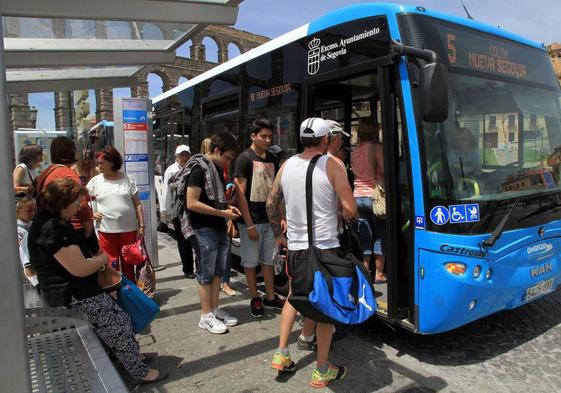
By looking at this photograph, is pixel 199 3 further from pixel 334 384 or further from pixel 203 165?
pixel 334 384

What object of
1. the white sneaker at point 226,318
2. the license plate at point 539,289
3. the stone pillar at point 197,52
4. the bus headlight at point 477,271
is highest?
the stone pillar at point 197,52

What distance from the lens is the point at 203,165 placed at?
401 centimetres

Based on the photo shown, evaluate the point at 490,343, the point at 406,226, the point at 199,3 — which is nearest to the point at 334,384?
the point at 406,226

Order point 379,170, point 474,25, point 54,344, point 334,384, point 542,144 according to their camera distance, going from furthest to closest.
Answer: point 379,170 → point 542,144 → point 474,25 → point 334,384 → point 54,344

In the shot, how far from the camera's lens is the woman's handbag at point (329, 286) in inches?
116

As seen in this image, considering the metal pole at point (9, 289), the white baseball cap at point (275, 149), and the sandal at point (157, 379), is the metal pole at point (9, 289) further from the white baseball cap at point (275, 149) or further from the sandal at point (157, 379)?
the white baseball cap at point (275, 149)

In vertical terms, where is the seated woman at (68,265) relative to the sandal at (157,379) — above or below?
above

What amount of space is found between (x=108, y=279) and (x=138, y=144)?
3.46 metres

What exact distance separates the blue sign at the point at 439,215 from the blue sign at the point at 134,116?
4.38m

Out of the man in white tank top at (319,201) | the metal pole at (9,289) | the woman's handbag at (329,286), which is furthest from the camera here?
the man in white tank top at (319,201)

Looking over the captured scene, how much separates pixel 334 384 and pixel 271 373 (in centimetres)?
50

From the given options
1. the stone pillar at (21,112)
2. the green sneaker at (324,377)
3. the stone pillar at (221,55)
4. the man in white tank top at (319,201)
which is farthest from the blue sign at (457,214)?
the stone pillar at (221,55)

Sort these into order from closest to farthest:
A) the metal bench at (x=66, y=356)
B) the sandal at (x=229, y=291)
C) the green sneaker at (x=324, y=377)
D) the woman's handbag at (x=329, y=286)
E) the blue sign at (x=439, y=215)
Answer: the metal bench at (x=66, y=356), the woman's handbag at (x=329, y=286), the green sneaker at (x=324, y=377), the blue sign at (x=439, y=215), the sandal at (x=229, y=291)

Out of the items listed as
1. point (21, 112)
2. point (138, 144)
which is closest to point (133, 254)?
point (138, 144)
